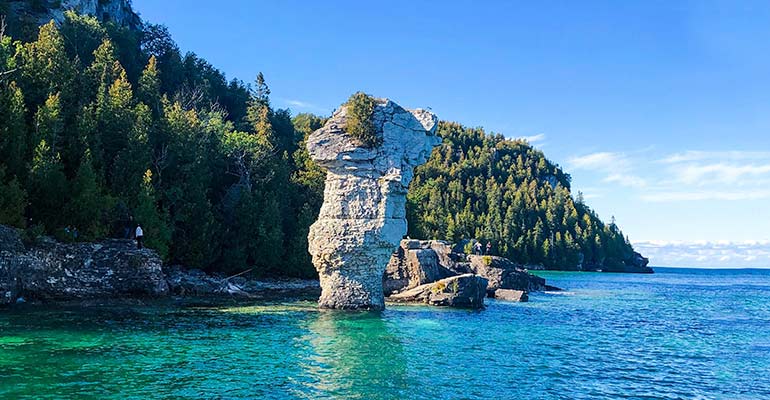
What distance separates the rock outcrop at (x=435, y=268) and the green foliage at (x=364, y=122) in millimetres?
13080

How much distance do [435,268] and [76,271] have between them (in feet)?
76.7

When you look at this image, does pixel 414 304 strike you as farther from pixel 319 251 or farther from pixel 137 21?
pixel 137 21

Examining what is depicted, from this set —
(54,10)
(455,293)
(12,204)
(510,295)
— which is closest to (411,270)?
(455,293)

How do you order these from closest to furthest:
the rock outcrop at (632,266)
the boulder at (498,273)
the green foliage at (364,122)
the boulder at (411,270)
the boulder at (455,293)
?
the green foliage at (364,122) → the boulder at (455,293) → the boulder at (411,270) → the boulder at (498,273) → the rock outcrop at (632,266)

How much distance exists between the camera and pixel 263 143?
179ft

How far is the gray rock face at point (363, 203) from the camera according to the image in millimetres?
30344

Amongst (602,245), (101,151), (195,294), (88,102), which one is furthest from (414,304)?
(602,245)

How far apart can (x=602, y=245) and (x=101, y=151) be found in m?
137

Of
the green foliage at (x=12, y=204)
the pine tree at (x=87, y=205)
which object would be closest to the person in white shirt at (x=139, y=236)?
the pine tree at (x=87, y=205)

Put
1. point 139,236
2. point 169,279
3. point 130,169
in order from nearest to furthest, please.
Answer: point 139,236 → point 169,279 → point 130,169

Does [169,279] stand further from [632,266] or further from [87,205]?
[632,266]

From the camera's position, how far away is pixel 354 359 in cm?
1842

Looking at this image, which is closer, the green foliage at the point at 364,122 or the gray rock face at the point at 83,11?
the green foliage at the point at 364,122

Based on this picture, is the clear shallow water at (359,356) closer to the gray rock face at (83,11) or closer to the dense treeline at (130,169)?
the dense treeline at (130,169)
